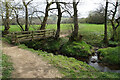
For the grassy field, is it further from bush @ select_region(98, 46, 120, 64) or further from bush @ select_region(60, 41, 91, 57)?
bush @ select_region(98, 46, 120, 64)

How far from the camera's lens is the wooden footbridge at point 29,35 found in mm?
10383

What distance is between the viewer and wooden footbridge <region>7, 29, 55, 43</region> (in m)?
10.4

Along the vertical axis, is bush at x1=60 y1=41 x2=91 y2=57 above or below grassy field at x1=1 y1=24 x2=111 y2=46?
below

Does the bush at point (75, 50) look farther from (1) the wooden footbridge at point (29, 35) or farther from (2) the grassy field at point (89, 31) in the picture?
(2) the grassy field at point (89, 31)

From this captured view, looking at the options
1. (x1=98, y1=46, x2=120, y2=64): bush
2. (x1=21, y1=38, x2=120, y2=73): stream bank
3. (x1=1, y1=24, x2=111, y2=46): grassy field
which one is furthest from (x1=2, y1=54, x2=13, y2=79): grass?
(x1=1, y1=24, x2=111, y2=46): grassy field

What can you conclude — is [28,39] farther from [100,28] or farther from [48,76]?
[100,28]

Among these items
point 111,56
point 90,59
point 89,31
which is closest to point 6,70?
point 90,59

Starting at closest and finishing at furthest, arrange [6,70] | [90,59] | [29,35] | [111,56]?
[6,70] < [111,56] < [90,59] < [29,35]

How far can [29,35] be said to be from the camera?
11.5 meters

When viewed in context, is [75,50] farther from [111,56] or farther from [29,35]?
[29,35]

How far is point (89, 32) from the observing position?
1677 cm

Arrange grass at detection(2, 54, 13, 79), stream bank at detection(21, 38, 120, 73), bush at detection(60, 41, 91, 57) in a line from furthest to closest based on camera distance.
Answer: bush at detection(60, 41, 91, 57) → stream bank at detection(21, 38, 120, 73) → grass at detection(2, 54, 13, 79)

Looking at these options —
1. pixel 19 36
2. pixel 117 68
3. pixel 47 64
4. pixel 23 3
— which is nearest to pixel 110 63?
pixel 117 68

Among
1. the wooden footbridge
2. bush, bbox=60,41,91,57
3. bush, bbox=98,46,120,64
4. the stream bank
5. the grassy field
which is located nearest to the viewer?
the stream bank
